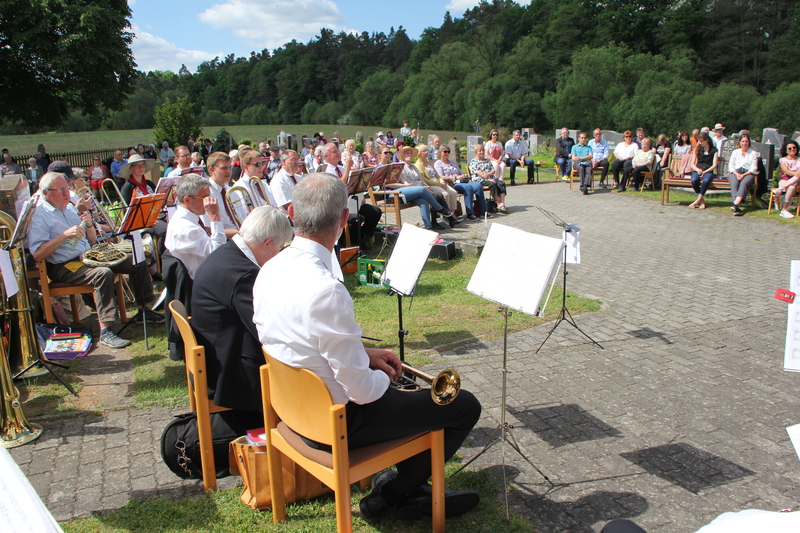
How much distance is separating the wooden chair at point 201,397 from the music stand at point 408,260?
5.08ft

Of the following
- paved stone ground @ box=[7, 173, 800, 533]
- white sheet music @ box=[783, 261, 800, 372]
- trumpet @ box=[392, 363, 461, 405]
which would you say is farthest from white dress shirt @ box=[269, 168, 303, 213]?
white sheet music @ box=[783, 261, 800, 372]

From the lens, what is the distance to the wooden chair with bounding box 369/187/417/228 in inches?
390

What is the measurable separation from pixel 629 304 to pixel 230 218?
15.0 ft

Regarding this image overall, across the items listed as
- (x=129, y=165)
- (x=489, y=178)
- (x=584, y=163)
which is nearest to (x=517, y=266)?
(x=129, y=165)

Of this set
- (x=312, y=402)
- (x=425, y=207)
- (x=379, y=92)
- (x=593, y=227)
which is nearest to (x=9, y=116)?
(x=425, y=207)

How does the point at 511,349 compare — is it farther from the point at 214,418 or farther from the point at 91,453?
the point at 91,453

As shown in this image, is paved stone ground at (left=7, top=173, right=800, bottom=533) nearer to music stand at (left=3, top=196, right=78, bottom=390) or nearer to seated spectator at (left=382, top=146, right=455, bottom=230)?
music stand at (left=3, top=196, right=78, bottom=390)

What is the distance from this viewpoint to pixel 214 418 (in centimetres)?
351

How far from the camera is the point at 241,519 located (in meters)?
3.06

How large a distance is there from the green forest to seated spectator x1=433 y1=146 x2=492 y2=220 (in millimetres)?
20646

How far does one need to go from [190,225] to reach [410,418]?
10.2 feet

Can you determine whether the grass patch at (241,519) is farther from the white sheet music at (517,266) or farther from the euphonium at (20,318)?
the euphonium at (20,318)

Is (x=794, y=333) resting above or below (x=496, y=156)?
below

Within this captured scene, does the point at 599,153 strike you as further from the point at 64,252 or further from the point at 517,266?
the point at 64,252
